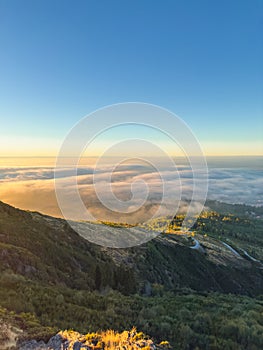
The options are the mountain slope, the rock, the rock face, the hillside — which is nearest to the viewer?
the rock face

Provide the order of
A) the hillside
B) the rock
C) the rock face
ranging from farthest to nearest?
the hillside → the rock → the rock face

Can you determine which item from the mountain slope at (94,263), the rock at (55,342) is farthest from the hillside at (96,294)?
the rock at (55,342)

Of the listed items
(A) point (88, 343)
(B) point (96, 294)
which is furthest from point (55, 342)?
(B) point (96, 294)

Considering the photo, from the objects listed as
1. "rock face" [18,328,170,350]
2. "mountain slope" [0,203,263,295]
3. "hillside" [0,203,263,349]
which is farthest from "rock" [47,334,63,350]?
"mountain slope" [0,203,263,295]

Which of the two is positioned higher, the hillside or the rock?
the rock

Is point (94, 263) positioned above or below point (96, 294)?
below

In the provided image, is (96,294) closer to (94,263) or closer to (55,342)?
(55,342)

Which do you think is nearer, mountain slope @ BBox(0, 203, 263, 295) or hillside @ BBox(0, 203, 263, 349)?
hillside @ BBox(0, 203, 263, 349)

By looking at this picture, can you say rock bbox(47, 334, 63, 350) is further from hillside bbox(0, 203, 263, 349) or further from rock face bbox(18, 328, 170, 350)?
hillside bbox(0, 203, 263, 349)
